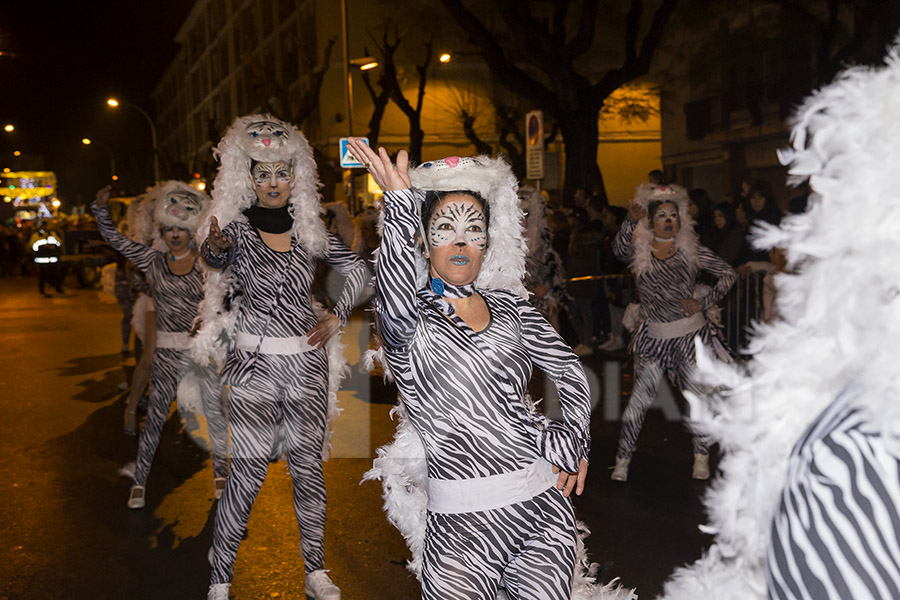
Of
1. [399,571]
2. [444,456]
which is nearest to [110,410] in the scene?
[399,571]

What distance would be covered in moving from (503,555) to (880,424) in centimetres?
177

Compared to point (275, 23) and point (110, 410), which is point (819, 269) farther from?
point (275, 23)

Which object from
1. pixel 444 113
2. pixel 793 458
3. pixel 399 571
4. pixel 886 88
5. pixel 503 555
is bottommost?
pixel 399 571

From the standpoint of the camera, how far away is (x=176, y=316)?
6637 millimetres

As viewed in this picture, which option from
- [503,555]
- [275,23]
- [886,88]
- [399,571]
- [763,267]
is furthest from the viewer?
[275,23]

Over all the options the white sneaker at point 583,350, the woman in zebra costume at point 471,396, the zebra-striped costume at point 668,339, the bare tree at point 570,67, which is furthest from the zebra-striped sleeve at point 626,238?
the bare tree at point 570,67

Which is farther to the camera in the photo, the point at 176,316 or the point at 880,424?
the point at 176,316

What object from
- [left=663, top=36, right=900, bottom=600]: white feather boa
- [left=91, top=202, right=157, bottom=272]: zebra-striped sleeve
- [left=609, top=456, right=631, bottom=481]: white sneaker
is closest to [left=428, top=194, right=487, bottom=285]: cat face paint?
[left=663, top=36, right=900, bottom=600]: white feather boa

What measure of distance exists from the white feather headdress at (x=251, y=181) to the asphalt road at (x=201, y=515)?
73.9 inches

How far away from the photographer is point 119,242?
5.93 meters

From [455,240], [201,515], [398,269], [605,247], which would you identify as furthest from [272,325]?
[605,247]

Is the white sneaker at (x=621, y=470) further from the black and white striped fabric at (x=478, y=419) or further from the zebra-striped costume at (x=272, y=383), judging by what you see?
the black and white striped fabric at (x=478, y=419)

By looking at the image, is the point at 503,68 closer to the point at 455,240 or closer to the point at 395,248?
the point at 455,240

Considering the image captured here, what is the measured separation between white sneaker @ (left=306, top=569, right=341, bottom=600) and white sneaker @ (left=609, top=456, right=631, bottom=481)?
266cm
